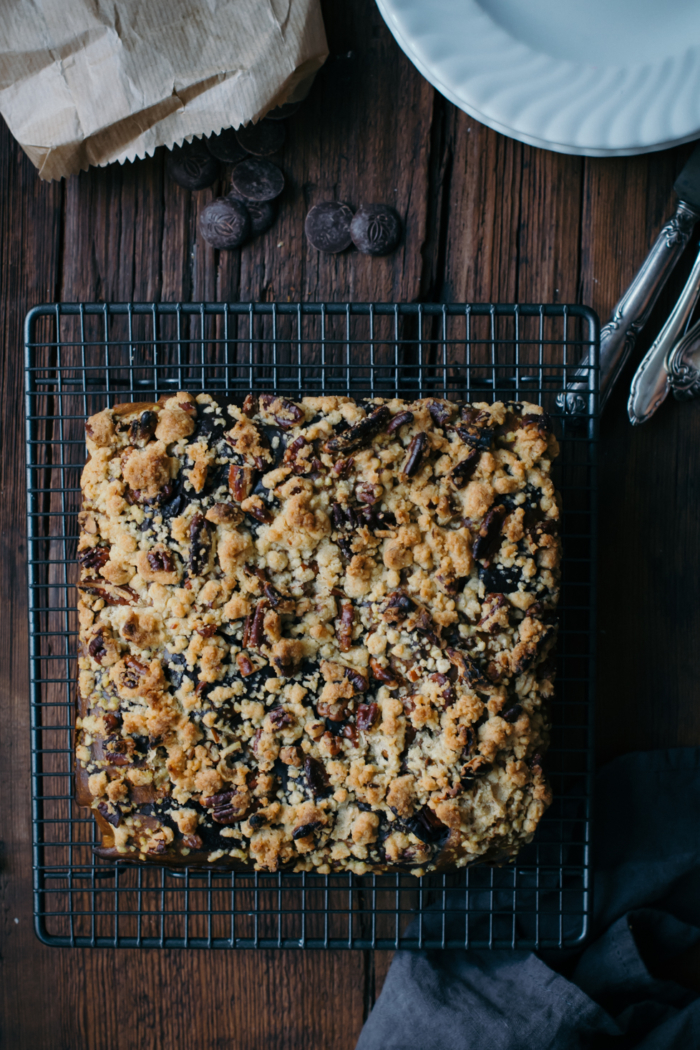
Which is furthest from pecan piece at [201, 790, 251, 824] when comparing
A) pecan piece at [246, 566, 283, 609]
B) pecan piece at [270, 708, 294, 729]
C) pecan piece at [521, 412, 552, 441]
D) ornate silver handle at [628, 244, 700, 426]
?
ornate silver handle at [628, 244, 700, 426]

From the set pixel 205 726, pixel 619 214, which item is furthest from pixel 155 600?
pixel 619 214

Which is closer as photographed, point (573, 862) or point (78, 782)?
point (78, 782)

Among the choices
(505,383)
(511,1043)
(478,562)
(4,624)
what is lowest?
(511,1043)

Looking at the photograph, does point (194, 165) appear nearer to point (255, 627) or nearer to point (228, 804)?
point (255, 627)

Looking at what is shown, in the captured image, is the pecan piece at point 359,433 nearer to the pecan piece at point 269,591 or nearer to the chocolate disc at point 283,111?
the pecan piece at point 269,591

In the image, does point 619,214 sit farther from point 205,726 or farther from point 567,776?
point 205,726

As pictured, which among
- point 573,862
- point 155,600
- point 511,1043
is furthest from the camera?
point 573,862

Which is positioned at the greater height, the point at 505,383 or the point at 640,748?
the point at 505,383
